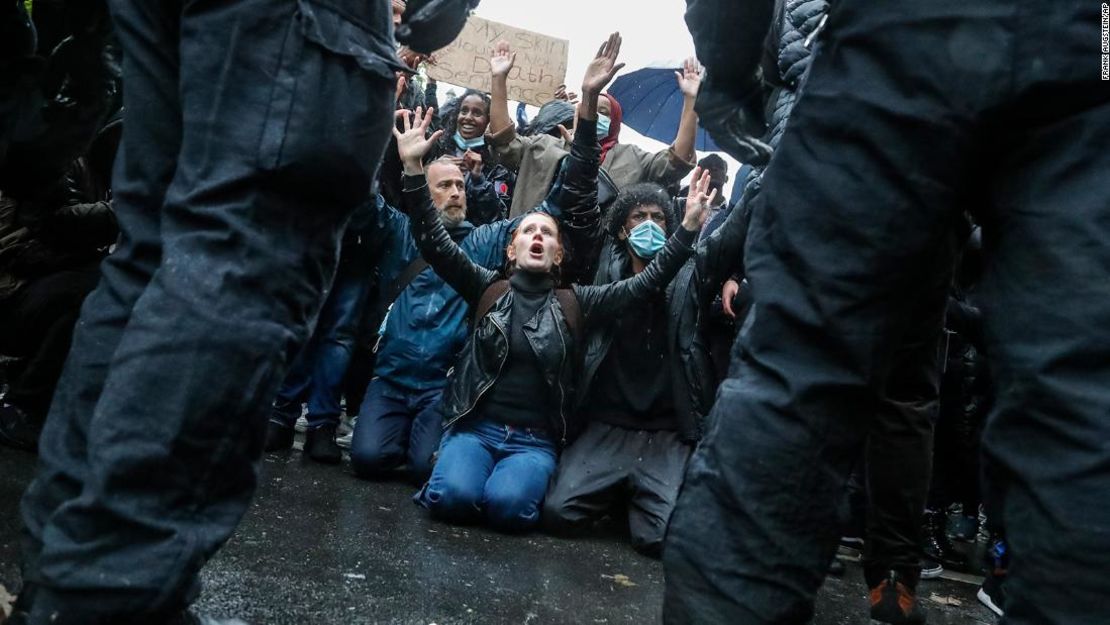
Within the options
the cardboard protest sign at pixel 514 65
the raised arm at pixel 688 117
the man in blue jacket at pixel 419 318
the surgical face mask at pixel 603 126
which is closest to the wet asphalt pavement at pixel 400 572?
the man in blue jacket at pixel 419 318

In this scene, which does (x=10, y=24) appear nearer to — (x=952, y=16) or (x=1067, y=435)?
(x=952, y=16)

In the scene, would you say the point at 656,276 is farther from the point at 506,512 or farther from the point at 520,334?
the point at 506,512

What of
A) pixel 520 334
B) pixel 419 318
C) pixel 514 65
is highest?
pixel 514 65

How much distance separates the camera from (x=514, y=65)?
605 centimetres

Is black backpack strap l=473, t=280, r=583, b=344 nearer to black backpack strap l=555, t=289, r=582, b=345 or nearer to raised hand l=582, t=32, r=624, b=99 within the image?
black backpack strap l=555, t=289, r=582, b=345

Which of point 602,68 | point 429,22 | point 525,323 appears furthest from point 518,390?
point 429,22

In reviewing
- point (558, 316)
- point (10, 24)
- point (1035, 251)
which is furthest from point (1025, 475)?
point (558, 316)

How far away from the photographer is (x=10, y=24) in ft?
6.96

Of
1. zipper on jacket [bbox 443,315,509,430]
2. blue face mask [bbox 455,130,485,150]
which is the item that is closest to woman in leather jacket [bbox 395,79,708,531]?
zipper on jacket [bbox 443,315,509,430]

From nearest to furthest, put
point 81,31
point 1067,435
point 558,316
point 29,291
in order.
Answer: point 1067,435 < point 81,31 < point 29,291 < point 558,316

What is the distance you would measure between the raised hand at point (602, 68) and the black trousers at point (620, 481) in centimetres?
159

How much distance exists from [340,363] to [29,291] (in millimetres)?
1483

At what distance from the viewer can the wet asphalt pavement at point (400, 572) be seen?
225 centimetres

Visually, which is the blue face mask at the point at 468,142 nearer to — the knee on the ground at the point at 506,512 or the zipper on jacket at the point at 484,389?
the zipper on jacket at the point at 484,389
